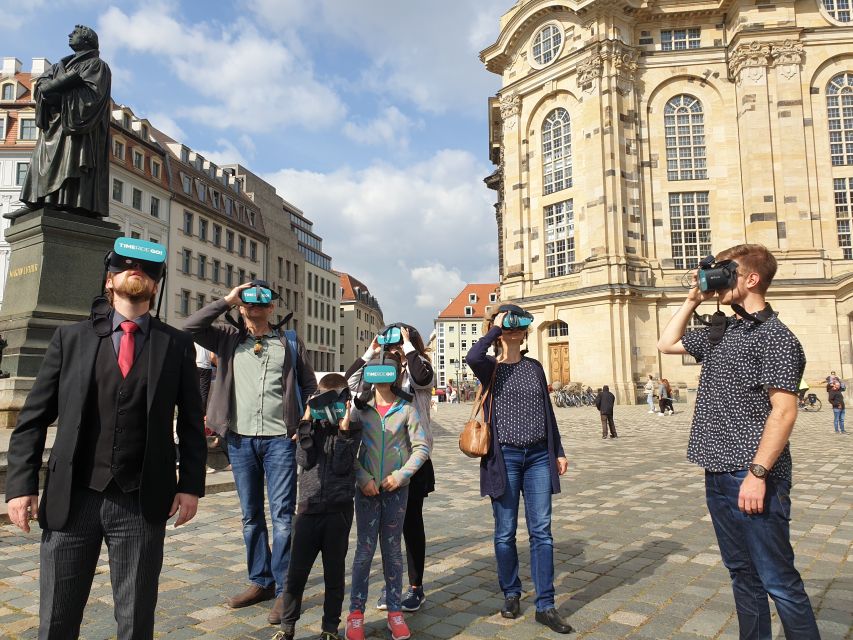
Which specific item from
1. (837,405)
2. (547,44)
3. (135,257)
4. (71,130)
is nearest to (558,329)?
(547,44)

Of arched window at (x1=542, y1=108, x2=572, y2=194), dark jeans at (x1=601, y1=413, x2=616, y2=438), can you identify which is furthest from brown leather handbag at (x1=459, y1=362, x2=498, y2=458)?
arched window at (x1=542, y1=108, x2=572, y2=194)

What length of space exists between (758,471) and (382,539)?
219cm

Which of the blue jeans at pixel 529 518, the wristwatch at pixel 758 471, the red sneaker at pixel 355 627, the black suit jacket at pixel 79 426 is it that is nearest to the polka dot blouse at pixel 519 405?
the blue jeans at pixel 529 518

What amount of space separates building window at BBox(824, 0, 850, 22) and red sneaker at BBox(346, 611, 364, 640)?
40.7 metres

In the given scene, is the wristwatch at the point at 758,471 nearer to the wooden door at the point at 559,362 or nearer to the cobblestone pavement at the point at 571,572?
the cobblestone pavement at the point at 571,572

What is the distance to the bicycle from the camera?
27094 millimetres

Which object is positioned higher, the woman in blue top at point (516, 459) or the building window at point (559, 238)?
the building window at point (559, 238)

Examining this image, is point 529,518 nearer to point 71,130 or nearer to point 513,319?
point 513,319

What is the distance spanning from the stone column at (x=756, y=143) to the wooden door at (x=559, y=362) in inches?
441

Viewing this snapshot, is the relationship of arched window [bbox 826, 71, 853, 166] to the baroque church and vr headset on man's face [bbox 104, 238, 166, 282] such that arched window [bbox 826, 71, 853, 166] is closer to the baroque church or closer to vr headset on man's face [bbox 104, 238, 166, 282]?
the baroque church

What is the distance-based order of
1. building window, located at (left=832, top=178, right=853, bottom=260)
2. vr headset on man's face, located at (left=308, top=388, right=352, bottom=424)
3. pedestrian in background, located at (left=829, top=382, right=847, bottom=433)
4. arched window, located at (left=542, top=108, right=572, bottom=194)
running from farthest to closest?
1. arched window, located at (left=542, top=108, right=572, bottom=194)
2. building window, located at (left=832, top=178, right=853, bottom=260)
3. pedestrian in background, located at (left=829, top=382, right=847, bottom=433)
4. vr headset on man's face, located at (left=308, top=388, right=352, bottom=424)

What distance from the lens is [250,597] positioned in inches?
164

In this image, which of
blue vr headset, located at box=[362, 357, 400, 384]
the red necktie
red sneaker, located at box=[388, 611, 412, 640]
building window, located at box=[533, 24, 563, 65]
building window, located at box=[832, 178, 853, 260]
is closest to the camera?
the red necktie

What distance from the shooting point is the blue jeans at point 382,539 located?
3703mm
